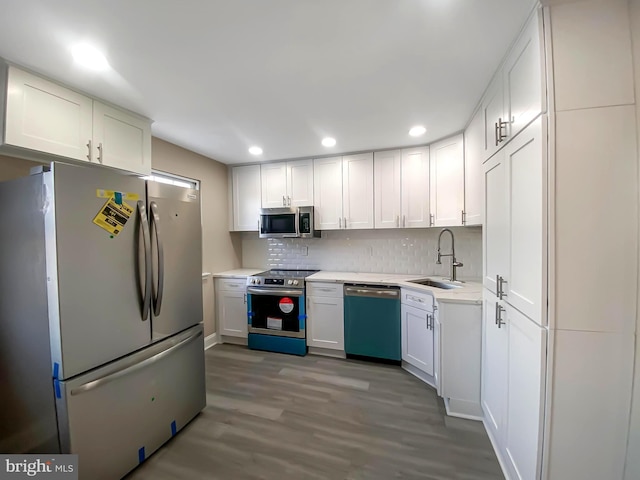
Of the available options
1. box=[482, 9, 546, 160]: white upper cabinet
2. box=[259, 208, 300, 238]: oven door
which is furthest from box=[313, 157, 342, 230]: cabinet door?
box=[482, 9, 546, 160]: white upper cabinet

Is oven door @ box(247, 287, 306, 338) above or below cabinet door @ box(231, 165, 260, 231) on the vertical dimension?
below

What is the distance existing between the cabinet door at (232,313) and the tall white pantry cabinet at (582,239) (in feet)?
9.83

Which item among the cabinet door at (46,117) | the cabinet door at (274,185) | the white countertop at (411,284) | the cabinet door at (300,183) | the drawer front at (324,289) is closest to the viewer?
the cabinet door at (46,117)

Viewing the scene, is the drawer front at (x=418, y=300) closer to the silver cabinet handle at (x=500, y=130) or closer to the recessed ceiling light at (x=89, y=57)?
the silver cabinet handle at (x=500, y=130)

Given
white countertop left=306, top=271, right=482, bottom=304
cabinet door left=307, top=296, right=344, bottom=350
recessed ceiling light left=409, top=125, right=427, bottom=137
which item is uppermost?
recessed ceiling light left=409, top=125, right=427, bottom=137

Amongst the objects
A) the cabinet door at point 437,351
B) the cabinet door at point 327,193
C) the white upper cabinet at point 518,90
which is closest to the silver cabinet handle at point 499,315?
the cabinet door at point 437,351

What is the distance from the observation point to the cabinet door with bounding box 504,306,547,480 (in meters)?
1.17

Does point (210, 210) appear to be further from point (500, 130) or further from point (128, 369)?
point (500, 130)

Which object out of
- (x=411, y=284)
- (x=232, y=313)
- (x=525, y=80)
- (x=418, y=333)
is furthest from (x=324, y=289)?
(x=525, y=80)

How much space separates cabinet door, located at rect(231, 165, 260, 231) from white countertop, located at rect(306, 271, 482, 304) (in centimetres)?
126

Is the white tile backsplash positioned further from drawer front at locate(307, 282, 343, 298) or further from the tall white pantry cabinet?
the tall white pantry cabinet

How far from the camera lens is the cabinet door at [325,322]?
307cm

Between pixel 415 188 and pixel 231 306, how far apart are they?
278 cm

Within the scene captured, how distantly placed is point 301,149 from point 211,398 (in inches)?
108
